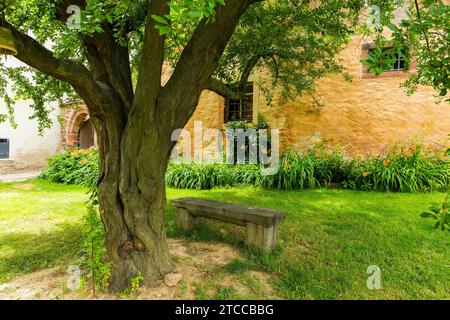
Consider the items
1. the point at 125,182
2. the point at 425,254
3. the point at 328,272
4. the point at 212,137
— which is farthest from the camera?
the point at 212,137

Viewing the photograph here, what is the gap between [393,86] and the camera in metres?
7.75

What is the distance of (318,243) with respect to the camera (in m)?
3.70

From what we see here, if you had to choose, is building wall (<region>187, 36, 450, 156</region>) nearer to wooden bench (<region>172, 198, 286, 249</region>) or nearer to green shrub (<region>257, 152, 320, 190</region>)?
green shrub (<region>257, 152, 320, 190</region>)

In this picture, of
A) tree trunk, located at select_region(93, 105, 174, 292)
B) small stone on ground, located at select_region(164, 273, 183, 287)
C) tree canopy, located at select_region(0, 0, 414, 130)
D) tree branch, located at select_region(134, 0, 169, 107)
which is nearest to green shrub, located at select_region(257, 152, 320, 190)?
tree canopy, located at select_region(0, 0, 414, 130)

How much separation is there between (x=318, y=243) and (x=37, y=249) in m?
3.59

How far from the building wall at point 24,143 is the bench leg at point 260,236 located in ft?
35.8

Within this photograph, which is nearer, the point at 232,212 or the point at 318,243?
the point at 232,212

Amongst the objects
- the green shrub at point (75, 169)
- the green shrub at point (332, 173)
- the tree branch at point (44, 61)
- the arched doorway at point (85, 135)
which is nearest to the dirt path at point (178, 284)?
the tree branch at point (44, 61)

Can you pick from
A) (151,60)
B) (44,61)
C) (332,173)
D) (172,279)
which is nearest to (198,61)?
(151,60)

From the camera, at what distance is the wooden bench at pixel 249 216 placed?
332 cm

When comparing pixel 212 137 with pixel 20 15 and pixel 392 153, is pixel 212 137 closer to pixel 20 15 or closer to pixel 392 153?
pixel 392 153

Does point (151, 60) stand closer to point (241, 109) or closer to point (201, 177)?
point (201, 177)

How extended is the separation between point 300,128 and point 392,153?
2.40 metres
